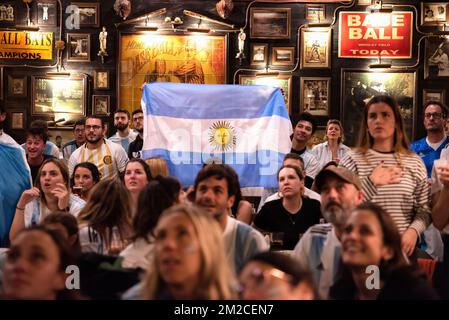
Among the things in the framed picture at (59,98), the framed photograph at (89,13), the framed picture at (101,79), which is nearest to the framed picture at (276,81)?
the framed picture at (101,79)

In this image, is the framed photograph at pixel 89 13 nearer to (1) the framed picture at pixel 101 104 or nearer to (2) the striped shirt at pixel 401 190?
(1) the framed picture at pixel 101 104

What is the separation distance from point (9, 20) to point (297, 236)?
708 centimetres

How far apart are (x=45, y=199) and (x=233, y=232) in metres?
2.09

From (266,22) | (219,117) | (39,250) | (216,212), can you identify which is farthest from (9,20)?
(39,250)

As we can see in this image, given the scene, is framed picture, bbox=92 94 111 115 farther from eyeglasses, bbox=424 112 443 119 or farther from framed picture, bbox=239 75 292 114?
eyeglasses, bbox=424 112 443 119

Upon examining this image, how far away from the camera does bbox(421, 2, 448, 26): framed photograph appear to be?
34.1ft

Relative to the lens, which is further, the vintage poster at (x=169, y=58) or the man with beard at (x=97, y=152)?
the vintage poster at (x=169, y=58)

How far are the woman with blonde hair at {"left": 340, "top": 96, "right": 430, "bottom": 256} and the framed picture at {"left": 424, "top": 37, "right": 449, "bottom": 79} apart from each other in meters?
6.44

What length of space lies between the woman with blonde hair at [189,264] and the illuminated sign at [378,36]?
815 centimetres

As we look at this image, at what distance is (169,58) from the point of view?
10.3m

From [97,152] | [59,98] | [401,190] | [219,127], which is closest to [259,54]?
[59,98]

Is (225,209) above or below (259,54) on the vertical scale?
below

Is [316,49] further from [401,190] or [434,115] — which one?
[401,190]

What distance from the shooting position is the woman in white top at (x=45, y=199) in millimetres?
5059
